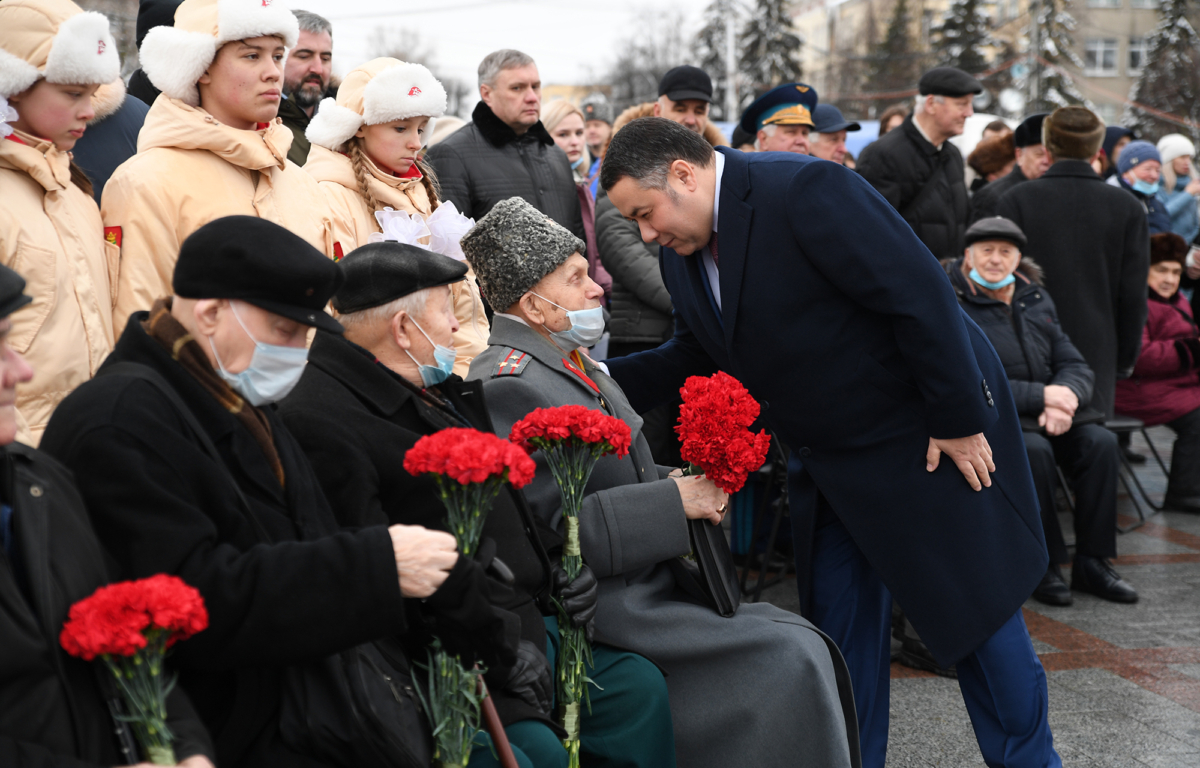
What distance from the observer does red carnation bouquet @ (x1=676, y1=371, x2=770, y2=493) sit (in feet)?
10.3

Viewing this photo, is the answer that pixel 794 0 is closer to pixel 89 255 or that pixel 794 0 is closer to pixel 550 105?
pixel 550 105

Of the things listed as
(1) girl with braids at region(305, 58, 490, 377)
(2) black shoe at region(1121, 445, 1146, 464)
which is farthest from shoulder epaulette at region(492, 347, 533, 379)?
(2) black shoe at region(1121, 445, 1146, 464)

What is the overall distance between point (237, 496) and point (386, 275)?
0.97m

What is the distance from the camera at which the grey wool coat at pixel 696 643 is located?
3209mm

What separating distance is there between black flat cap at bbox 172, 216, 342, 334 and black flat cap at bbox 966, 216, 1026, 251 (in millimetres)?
4662

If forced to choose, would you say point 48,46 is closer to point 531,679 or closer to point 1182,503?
point 531,679

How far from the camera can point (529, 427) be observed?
280 centimetres

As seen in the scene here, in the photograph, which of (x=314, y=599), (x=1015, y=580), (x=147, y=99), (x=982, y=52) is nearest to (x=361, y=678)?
(x=314, y=599)

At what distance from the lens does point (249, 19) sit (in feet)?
11.6

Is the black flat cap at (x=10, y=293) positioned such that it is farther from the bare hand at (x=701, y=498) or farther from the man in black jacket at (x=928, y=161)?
the man in black jacket at (x=928, y=161)

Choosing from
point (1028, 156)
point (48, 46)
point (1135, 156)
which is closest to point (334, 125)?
point (48, 46)

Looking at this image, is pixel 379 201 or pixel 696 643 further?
pixel 379 201

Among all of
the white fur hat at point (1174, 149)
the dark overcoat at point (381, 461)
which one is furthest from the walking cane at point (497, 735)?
the white fur hat at point (1174, 149)

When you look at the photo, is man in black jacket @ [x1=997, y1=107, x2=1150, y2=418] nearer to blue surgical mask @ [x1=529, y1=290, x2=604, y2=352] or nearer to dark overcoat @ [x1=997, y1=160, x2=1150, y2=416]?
dark overcoat @ [x1=997, y1=160, x2=1150, y2=416]
